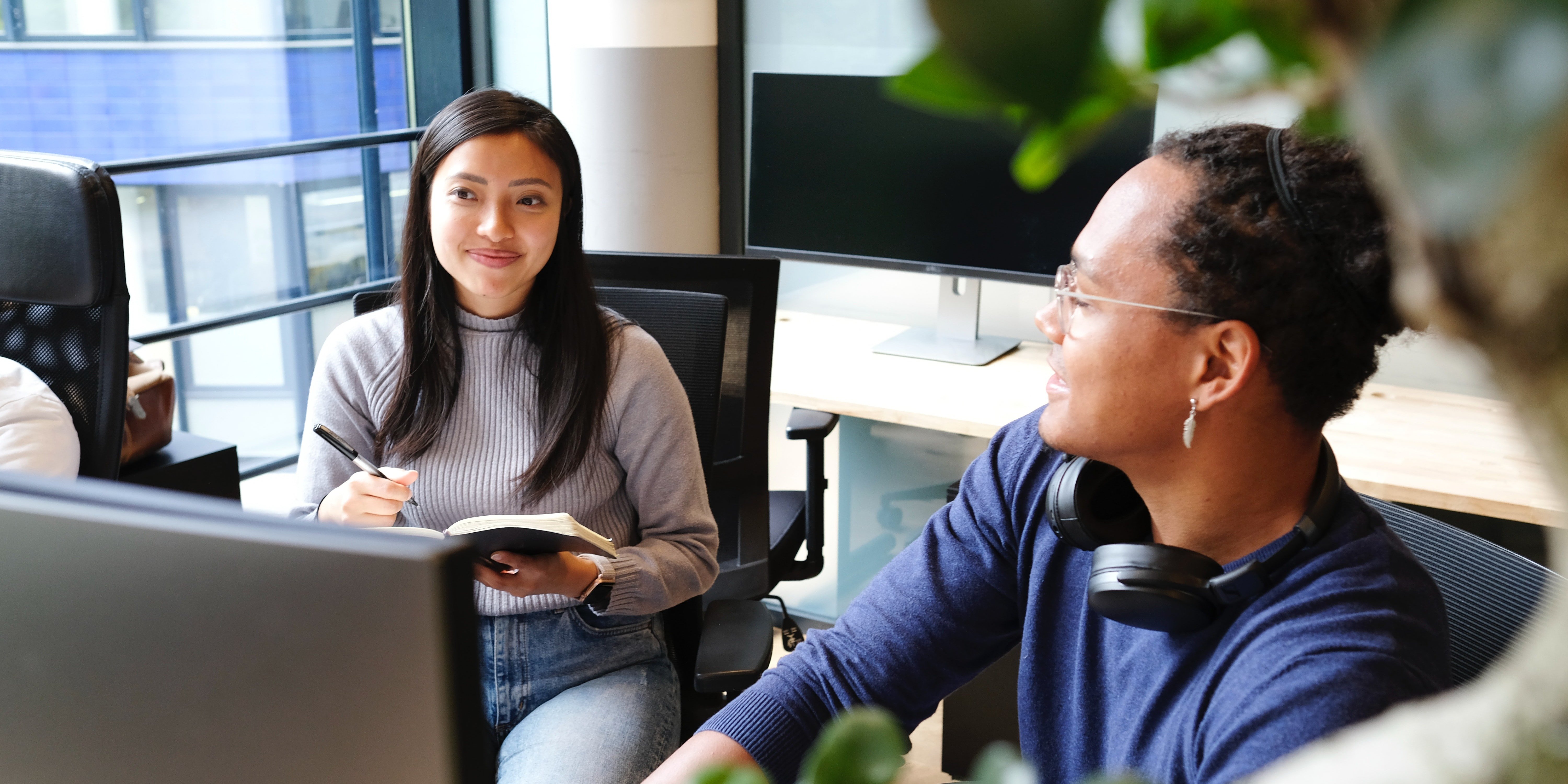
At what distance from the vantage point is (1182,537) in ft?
3.51

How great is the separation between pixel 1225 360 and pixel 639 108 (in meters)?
2.23

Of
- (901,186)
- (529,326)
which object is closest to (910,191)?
(901,186)

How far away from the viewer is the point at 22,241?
65.4 inches

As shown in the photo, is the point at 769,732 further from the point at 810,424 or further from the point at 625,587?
the point at 810,424

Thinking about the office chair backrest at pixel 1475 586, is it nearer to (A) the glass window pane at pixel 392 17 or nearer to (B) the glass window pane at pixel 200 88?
(B) the glass window pane at pixel 200 88

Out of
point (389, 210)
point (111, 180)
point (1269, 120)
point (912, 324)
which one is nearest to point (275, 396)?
point (389, 210)

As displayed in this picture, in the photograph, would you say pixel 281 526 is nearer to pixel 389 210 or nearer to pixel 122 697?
pixel 122 697

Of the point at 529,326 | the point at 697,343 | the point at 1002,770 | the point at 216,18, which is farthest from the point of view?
the point at 216,18

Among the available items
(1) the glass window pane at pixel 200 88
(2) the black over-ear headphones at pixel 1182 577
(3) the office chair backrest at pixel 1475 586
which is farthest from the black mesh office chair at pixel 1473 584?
(1) the glass window pane at pixel 200 88

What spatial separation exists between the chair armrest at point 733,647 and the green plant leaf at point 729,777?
1.19 meters

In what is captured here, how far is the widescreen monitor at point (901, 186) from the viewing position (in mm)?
2367

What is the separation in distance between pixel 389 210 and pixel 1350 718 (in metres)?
3.57

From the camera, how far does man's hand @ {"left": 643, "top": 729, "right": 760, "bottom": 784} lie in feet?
3.51

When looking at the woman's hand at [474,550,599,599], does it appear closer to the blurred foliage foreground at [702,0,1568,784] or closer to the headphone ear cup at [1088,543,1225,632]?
the headphone ear cup at [1088,543,1225,632]
